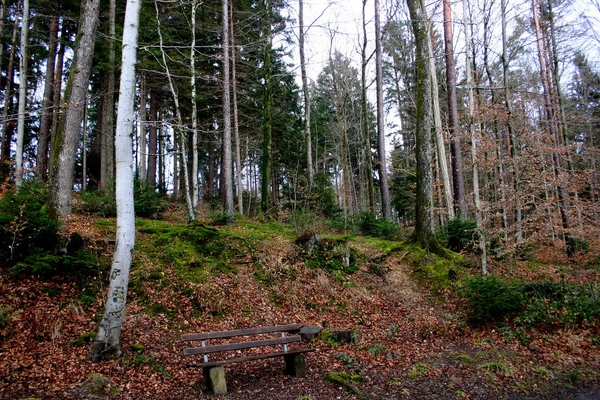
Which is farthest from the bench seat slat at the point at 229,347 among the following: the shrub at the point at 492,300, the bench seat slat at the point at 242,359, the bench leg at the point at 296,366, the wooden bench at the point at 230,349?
the shrub at the point at 492,300

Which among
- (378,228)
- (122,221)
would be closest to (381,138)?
(378,228)

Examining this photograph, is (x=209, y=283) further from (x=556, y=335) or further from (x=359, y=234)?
(x=359, y=234)

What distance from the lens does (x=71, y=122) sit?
7070 mm

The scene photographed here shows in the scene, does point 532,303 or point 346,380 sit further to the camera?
point 532,303

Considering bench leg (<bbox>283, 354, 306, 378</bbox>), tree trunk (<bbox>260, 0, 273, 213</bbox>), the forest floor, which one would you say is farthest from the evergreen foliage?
bench leg (<bbox>283, 354, 306, 378</bbox>)

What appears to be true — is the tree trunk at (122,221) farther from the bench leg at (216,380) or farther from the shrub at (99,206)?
the shrub at (99,206)

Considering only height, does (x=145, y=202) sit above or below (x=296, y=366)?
above

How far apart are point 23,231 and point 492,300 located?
905cm

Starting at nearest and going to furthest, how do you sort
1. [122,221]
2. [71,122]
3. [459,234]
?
[122,221] < [71,122] < [459,234]

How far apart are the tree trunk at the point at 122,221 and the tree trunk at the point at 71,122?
7.60 ft

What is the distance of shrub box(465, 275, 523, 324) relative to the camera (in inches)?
273

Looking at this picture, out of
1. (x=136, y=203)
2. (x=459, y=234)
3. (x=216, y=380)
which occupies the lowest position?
(x=216, y=380)

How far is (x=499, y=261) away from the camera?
1070 cm

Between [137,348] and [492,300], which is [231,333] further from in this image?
[492,300]
